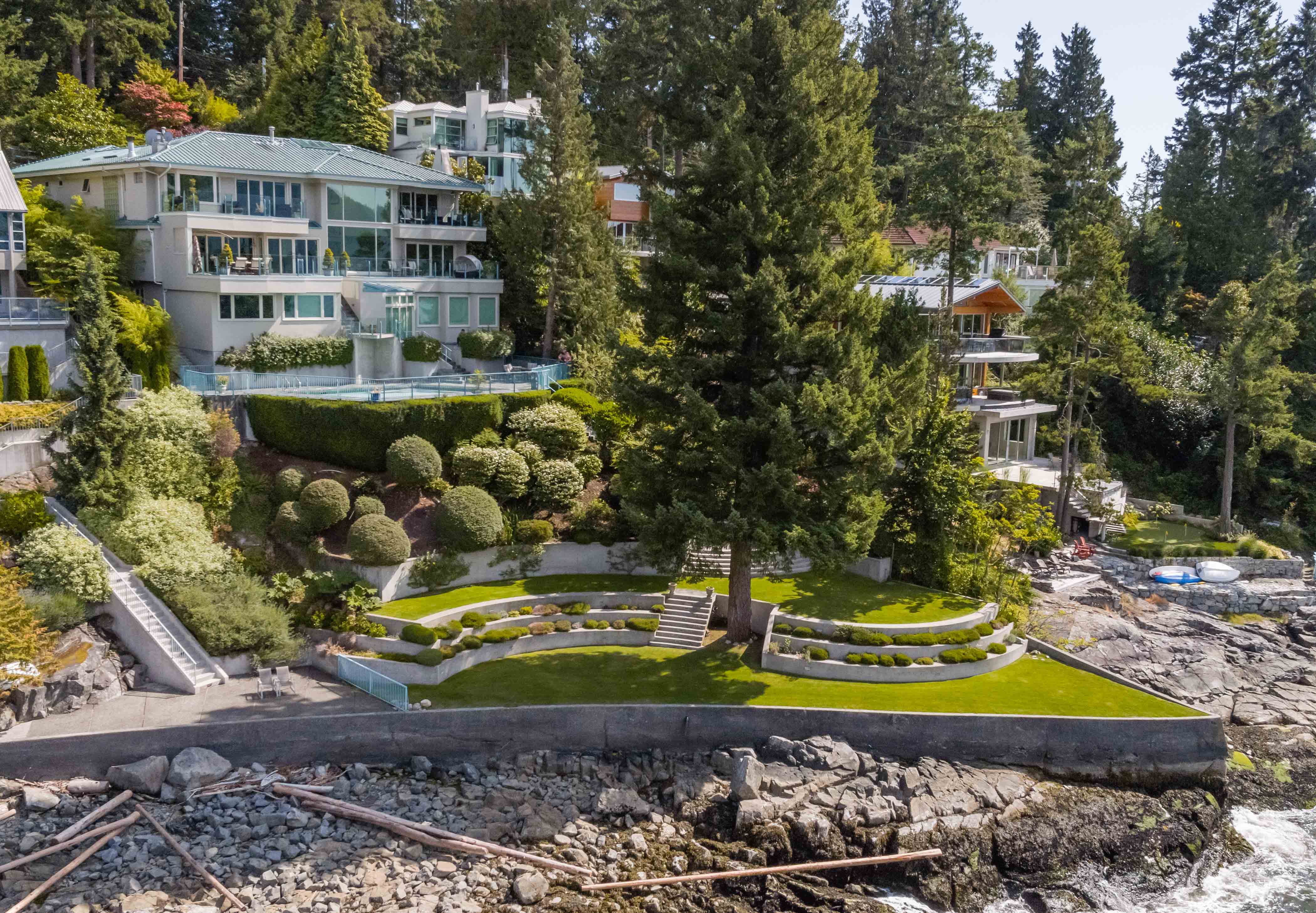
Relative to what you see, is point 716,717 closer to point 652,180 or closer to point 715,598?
point 715,598

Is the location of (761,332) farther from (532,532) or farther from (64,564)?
(64,564)

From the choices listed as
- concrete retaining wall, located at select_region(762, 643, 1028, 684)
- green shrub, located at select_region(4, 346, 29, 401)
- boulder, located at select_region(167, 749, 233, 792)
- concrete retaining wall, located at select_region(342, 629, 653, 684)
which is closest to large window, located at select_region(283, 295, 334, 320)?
green shrub, located at select_region(4, 346, 29, 401)

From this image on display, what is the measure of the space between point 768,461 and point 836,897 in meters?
10.7

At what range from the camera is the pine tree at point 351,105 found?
56.5m

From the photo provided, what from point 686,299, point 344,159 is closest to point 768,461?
point 686,299

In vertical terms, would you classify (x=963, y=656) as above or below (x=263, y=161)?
below

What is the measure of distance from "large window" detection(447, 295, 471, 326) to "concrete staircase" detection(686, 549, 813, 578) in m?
17.0

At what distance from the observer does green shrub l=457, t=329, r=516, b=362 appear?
43250 millimetres

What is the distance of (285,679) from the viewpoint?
2653cm

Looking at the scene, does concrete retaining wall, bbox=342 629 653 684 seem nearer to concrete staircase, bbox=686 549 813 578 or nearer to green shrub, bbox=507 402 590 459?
concrete staircase, bbox=686 549 813 578

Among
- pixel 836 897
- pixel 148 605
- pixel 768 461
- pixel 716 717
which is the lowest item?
pixel 836 897

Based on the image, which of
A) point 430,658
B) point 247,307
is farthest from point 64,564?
point 247,307

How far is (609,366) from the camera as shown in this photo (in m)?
38.2

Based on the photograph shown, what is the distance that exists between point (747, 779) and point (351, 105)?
4607cm
